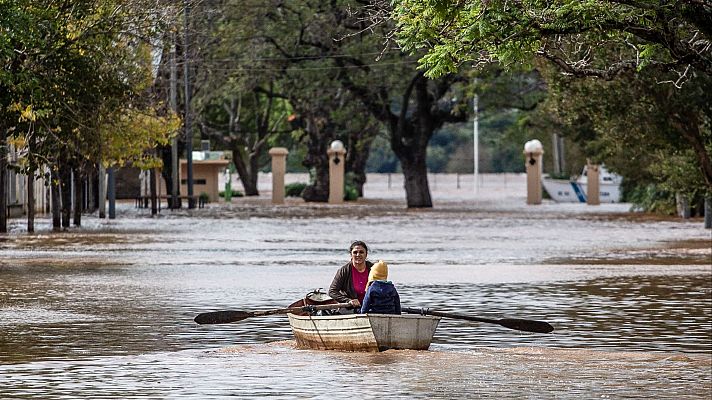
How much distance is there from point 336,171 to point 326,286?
181 ft

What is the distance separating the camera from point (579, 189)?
84875 mm

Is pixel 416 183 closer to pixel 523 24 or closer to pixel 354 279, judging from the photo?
pixel 354 279

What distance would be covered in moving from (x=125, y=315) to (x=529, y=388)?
8.35 m

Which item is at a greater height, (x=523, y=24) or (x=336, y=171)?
(x=523, y=24)

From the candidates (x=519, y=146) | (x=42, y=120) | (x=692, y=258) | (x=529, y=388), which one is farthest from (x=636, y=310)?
(x=519, y=146)

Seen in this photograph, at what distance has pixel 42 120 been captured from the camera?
1334 inches

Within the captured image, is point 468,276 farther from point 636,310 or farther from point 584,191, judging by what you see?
point 584,191

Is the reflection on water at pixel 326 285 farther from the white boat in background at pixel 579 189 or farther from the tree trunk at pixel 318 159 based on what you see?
the white boat in background at pixel 579 189

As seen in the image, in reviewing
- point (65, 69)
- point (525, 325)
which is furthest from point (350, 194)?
point (525, 325)

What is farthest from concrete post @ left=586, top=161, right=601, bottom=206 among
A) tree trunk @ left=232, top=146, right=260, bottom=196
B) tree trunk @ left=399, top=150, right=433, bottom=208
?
tree trunk @ left=232, top=146, right=260, bottom=196

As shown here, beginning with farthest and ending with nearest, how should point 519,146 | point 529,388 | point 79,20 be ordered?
point 519,146 → point 79,20 → point 529,388

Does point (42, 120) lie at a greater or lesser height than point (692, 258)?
greater

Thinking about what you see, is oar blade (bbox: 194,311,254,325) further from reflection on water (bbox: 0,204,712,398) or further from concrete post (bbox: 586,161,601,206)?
concrete post (bbox: 586,161,601,206)

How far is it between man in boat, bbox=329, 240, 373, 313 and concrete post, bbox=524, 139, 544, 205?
200 ft
